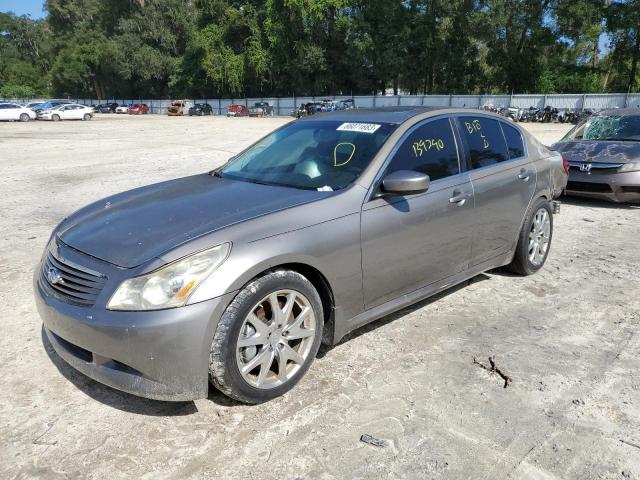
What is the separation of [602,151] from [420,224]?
5947 millimetres

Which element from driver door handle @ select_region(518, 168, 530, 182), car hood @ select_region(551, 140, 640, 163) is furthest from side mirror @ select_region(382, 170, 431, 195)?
car hood @ select_region(551, 140, 640, 163)

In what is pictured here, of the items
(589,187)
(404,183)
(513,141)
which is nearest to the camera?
(404,183)

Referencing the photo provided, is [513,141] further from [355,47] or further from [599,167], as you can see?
[355,47]

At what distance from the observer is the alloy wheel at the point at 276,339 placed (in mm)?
2898

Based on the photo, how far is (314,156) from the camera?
153 inches

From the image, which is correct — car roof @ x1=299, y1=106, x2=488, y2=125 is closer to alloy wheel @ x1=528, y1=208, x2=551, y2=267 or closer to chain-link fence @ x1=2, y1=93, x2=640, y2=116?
alloy wheel @ x1=528, y1=208, x2=551, y2=267

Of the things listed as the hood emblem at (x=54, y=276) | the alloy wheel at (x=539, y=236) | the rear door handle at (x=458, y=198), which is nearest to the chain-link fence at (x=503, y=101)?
the alloy wheel at (x=539, y=236)

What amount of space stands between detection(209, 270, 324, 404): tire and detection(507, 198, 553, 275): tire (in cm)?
260

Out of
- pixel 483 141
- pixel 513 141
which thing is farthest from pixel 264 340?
pixel 513 141

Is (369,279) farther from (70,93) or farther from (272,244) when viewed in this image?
(70,93)

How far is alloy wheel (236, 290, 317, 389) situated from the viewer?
290 centimetres

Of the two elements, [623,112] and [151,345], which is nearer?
[151,345]

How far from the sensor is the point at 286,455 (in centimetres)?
262

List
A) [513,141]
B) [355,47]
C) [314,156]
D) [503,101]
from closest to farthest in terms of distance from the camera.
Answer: [314,156] → [513,141] → [503,101] → [355,47]
